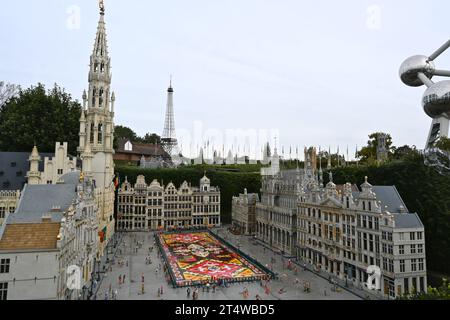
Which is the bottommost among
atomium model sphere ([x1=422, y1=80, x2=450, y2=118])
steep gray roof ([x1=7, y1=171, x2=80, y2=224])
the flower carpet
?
the flower carpet

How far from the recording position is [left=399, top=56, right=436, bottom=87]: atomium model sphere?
13469 mm

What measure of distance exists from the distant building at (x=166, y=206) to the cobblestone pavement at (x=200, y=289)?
66.9 ft

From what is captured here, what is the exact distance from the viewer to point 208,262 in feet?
149

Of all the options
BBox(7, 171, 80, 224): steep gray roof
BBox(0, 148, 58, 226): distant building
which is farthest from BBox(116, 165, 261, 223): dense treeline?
BBox(7, 171, 80, 224): steep gray roof

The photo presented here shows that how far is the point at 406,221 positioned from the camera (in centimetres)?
3281

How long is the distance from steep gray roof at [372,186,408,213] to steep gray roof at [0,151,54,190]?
45389 mm

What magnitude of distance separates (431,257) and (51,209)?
42314 mm

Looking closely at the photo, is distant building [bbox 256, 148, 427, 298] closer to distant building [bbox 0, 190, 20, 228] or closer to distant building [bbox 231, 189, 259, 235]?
distant building [bbox 231, 189, 259, 235]

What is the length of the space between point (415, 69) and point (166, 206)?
214 ft

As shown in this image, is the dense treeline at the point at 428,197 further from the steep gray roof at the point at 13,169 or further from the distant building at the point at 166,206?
the steep gray roof at the point at 13,169

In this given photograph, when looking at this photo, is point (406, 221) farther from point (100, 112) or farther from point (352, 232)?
point (100, 112)
